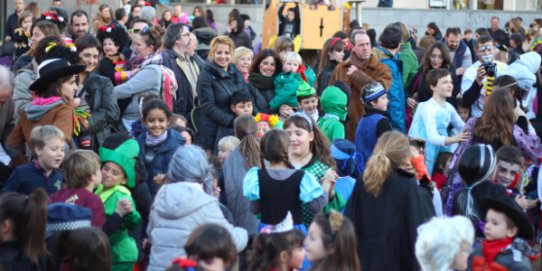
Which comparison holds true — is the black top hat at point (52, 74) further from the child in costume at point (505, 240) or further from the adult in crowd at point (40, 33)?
the child in costume at point (505, 240)

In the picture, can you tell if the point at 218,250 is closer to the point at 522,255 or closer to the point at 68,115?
the point at 522,255

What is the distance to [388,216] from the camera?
22.8ft

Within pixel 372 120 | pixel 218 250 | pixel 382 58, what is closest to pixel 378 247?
pixel 218 250

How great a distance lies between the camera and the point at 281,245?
261 inches

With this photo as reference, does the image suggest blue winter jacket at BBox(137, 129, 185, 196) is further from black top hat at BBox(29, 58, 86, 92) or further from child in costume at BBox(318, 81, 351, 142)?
child in costume at BBox(318, 81, 351, 142)

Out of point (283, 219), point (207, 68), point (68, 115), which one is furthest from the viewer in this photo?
point (207, 68)

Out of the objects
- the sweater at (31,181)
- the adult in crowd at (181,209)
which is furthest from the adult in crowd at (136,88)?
the adult in crowd at (181,209)

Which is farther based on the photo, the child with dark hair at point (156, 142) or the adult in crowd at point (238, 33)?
the adult in crowd at point (238, 33)

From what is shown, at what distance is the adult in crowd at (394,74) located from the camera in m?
11.8

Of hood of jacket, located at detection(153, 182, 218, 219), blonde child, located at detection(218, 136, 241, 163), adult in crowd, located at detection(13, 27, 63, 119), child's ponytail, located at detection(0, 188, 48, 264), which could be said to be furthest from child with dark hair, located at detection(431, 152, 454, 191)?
child's ponytail, located at detection(0, 188, 48, 264)

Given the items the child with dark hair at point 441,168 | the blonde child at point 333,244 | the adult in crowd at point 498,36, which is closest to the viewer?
the blonde child at point 333,244

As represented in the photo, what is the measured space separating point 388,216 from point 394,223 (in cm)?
6

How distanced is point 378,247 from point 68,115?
2.71 meters

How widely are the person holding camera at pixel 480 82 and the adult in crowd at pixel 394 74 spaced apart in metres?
0.73
